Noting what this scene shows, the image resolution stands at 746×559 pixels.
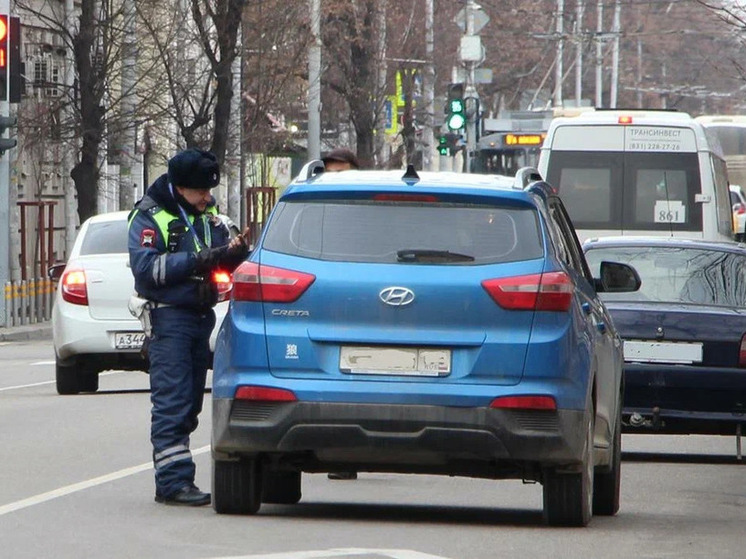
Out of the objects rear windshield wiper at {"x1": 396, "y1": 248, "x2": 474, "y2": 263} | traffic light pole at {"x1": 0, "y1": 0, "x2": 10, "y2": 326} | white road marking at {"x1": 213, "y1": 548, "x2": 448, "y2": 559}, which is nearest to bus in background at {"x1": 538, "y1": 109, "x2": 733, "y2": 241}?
traffic light pole at {"x1": 0, "y1": 0, "x2": 10, "y2": 326}

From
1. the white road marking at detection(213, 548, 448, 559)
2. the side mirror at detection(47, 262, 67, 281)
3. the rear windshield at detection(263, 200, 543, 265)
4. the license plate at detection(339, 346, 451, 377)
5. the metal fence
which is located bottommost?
the metal fence

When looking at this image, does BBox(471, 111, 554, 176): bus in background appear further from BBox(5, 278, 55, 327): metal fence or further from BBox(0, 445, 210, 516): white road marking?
BBox(0, 445, 210, 516): white road marking

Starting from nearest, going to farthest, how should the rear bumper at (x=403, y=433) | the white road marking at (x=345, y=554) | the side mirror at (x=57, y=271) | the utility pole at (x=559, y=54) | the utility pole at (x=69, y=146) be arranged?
the white road marking at (x=345, y=554) < the rear bumper at (x=403, y=433) < the side mirror at (x=57, y=271) < the utility pole at (x=69, y=146) < the utility pole at (x=559, y=54)

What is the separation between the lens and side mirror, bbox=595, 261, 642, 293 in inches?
440

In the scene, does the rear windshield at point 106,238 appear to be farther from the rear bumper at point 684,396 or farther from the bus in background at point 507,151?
the bus in background at point 507,151

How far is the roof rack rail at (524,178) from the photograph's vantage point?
9.80m

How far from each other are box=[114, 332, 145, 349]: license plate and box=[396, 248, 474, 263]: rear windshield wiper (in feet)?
32.0

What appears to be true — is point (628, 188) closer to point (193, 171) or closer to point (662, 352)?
point (662, 352)

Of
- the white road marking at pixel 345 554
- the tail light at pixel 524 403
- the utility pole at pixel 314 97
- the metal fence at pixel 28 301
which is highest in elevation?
the utility pole at pixel 314 97

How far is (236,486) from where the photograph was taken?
986cm

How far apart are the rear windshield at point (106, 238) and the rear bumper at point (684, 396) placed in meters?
6.69

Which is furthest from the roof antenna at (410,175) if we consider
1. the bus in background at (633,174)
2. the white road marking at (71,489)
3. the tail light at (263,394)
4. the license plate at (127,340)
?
the bus in background at (633,174)

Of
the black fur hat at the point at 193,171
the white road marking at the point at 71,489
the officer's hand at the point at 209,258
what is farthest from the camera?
the black fur hat at the point at 193,171

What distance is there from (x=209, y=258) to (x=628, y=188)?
16.4 meters
